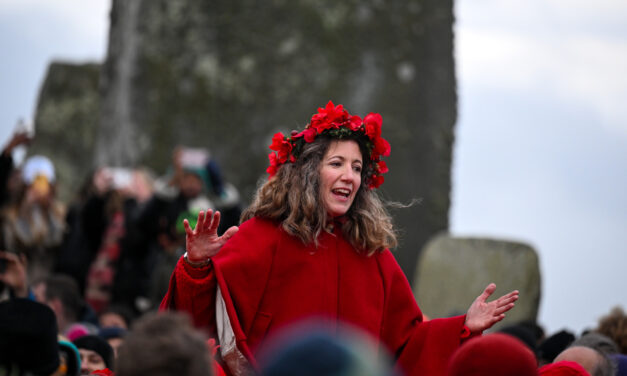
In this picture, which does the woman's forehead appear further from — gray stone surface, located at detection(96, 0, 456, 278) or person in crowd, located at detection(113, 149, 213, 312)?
gray stone surface, located at detection(96, 0, 456, 278)

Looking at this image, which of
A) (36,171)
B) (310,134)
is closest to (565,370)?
(310,134)

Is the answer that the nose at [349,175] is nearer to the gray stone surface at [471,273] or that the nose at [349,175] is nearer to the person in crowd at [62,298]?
the person in crowd at [62,298]

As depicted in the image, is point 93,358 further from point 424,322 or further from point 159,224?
point 159,224

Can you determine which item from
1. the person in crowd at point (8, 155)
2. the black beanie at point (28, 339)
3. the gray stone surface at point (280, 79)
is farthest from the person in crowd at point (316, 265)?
the gray stone surface at point (280, 79)

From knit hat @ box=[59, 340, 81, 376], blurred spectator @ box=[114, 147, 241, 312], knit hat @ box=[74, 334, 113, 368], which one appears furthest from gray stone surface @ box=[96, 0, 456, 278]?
knit hat @ box=[59, 340, 81, 376]

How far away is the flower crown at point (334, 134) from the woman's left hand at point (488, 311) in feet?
2.44

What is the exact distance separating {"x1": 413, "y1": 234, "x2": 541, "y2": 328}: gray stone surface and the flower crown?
2794 mm

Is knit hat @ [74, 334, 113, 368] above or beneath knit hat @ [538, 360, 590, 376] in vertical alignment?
beneath

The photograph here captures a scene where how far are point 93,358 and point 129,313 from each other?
1877 mm

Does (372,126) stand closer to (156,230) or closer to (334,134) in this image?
(334,134)

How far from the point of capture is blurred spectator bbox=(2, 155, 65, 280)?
674 centimetres

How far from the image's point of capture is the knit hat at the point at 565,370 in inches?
144

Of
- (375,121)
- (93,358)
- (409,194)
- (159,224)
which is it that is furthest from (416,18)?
(93,358)

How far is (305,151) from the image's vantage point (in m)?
4.22
